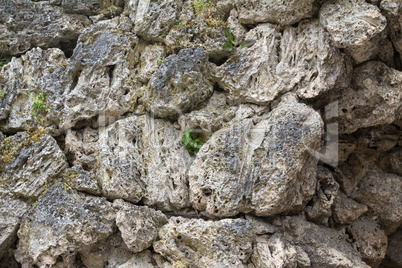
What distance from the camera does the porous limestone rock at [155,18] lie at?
271 inches

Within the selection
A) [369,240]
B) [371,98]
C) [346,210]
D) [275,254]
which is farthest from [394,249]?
[275,254]

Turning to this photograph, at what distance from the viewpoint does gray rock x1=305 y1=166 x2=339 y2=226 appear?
6172 millimetres

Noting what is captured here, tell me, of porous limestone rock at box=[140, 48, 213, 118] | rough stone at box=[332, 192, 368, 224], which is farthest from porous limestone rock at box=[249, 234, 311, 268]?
porous limestone rock at box=[140, 48, 213, 118]

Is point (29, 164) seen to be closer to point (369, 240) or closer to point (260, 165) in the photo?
point (260, 165)

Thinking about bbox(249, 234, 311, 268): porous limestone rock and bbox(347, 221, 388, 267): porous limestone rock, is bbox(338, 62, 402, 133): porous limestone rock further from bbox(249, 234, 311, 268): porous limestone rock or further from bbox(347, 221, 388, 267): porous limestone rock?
bbox(249, 234, 311, 268): porous limestone rock

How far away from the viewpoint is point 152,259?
18.4 feet

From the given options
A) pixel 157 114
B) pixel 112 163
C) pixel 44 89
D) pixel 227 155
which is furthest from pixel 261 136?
pixel 44 89

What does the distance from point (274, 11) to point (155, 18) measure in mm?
2364

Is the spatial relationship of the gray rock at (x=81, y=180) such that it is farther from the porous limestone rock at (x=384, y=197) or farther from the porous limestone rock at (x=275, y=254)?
the porous limestone rock at (x=384, y=197)

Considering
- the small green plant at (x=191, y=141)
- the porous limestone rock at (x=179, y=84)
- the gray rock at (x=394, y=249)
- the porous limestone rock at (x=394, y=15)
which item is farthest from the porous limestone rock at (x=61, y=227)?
the gray rock at (x=394, y=249)

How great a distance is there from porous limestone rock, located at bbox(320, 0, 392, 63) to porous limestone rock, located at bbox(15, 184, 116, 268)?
4.77m

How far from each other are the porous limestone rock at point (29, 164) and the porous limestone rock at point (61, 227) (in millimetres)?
277

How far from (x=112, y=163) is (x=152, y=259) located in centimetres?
173

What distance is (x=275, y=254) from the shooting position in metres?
5.22
